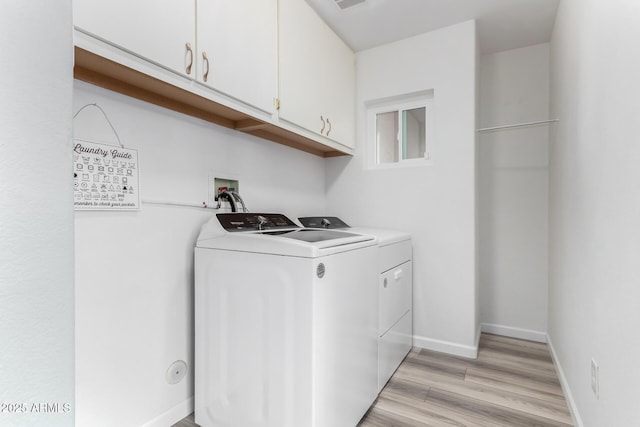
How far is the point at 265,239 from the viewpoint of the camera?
4.36 feet

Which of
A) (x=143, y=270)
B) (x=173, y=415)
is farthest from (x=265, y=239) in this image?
(x=173, y=415)

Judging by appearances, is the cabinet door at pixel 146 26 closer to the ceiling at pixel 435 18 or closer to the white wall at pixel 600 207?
the ceiling at pixel 435 18

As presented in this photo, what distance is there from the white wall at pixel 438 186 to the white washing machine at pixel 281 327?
973 mm

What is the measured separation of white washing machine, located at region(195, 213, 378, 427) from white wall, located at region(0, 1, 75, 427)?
2.72ft

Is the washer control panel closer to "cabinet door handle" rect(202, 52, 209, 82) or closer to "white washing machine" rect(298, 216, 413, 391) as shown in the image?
"white washing machine" rect(298, 216, 413, 391)

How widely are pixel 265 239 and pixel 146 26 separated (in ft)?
2.99

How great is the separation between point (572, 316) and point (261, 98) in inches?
79.7

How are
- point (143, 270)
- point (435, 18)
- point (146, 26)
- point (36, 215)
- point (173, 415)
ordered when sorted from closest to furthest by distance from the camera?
point (36, 215)
point (146, 26)
point (143, 270)
point (173, 415)
point (435, 18)

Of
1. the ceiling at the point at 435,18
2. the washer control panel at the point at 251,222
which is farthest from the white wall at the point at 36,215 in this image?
the ceiling at the point at 435,18

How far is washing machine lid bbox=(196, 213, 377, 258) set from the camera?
126 cm

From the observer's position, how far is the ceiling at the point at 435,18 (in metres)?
2.04

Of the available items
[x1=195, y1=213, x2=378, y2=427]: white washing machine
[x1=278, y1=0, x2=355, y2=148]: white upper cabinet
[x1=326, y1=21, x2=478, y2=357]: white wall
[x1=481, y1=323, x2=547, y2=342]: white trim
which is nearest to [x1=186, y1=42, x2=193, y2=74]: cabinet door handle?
[x1=278, y1=0, x2=355, y2=148]: white upper cabinet

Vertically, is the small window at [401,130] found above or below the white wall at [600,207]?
above

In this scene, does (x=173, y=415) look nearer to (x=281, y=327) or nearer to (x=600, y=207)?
(x=281, y=327)
